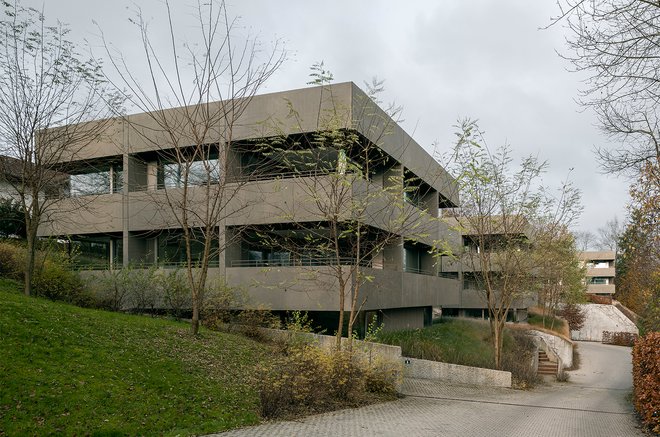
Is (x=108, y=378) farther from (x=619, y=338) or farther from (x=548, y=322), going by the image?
(x=619, y=338)

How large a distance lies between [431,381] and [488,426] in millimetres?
7074

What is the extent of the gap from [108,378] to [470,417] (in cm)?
753

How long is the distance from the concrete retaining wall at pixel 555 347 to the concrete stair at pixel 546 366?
1.08 ft

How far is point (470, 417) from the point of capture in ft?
40.3

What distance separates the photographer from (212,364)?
40.7ft

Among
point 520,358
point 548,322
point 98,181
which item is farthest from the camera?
point 548,322

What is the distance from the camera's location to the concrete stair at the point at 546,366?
100 feet

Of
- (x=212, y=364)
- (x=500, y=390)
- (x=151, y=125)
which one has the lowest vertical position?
(x=500, y=390)

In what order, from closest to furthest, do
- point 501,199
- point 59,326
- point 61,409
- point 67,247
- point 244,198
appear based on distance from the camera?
1. point 61,409
2. point 59,326
3. point 244,198
4. point 501,199
5. point 67,247

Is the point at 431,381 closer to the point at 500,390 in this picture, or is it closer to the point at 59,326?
the point at 500,390

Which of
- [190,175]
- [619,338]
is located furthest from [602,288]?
[190,175]

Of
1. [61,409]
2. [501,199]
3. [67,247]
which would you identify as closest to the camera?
[61,409]

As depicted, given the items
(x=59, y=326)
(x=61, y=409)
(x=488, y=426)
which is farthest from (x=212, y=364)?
(x=488, y=426)

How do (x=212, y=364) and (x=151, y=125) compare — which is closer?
(x=212, y=364)
